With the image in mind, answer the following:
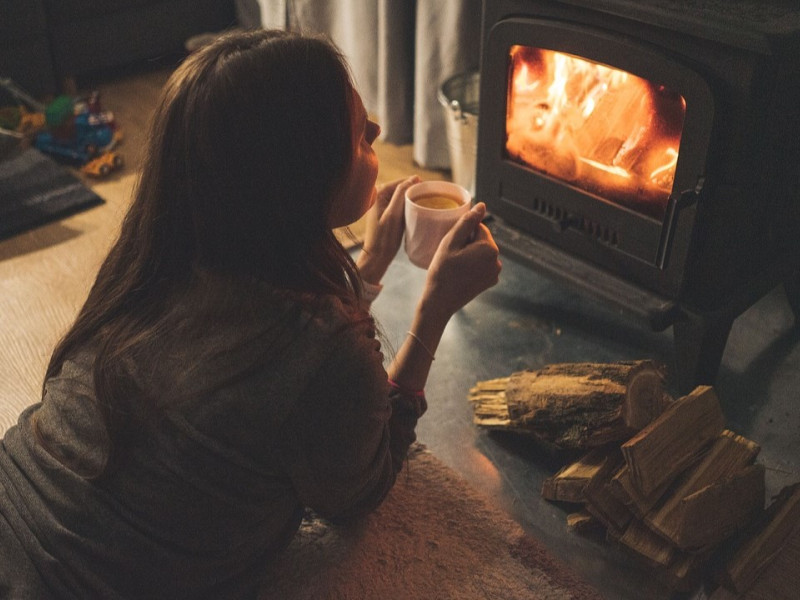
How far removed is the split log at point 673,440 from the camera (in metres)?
1.24

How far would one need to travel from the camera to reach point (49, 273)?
2.01 metres

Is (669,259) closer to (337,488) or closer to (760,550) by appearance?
(760,550)

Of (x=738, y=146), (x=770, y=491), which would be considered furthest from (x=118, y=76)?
(x=770, y=491)

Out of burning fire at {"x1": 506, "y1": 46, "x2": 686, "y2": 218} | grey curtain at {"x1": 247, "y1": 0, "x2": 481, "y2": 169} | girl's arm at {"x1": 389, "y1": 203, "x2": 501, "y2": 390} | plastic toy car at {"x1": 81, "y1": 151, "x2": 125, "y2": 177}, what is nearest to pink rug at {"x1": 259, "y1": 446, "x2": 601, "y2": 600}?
girl's arm at {"x1": 389, "y1": 203, "x2": 501, "y2": 390}

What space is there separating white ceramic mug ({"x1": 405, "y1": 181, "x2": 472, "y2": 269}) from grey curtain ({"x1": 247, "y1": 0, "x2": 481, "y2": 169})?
937 mm

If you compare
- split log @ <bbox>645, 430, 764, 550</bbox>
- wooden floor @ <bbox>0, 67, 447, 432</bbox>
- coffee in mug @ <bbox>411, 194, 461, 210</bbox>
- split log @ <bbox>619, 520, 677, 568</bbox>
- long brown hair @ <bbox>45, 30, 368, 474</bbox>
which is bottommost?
wooden floor @ <bbox>0, 67, 447, 432</bbox>

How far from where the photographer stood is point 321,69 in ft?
2.75

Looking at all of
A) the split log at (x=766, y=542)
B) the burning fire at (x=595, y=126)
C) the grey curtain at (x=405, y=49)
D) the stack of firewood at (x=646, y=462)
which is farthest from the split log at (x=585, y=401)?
the grey curtain at (x=405, y=49)

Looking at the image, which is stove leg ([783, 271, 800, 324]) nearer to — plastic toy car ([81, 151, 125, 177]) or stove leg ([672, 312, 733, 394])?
stove leg ([672, 312, 733, 394])

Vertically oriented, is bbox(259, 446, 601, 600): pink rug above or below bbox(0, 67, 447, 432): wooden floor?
below

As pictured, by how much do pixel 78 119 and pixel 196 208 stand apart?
1.98 metres

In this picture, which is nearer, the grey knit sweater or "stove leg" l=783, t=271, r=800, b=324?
the grey knit sweater

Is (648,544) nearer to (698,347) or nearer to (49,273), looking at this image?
(698,347)

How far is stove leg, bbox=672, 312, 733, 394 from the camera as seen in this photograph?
1.47 meters
